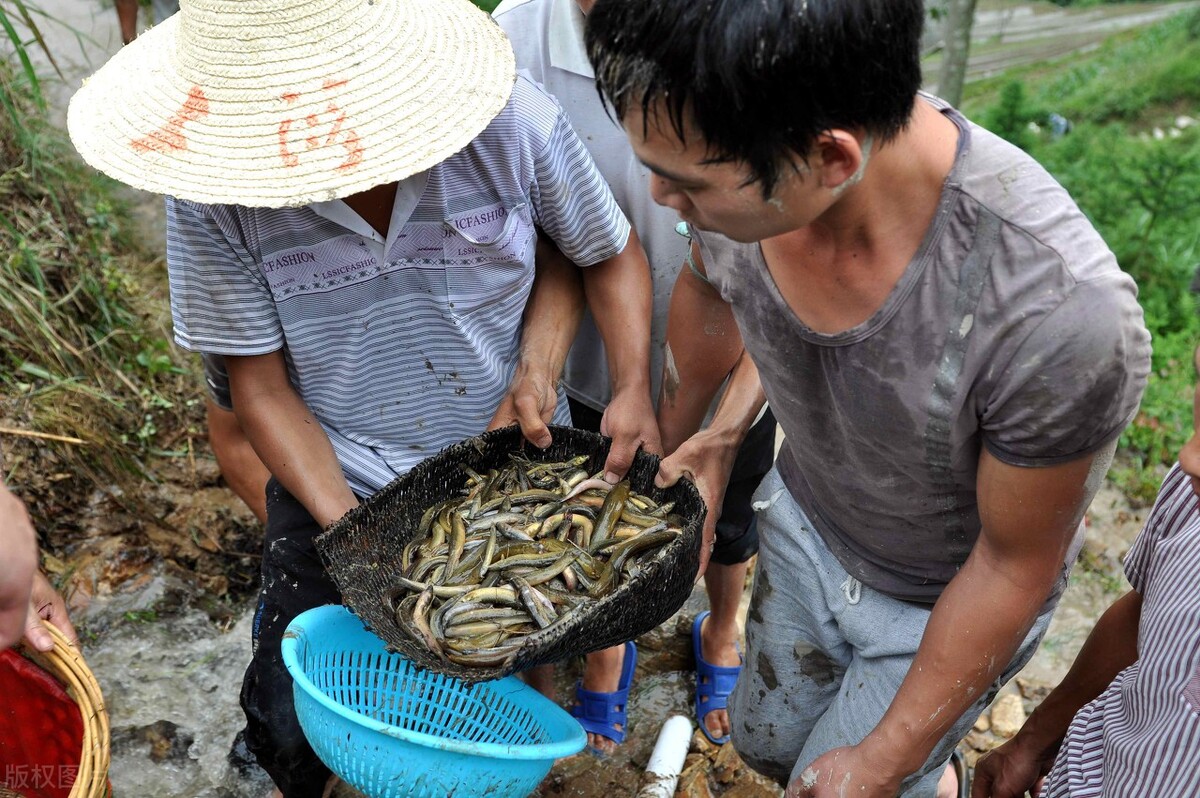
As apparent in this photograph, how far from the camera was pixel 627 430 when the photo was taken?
3090mm

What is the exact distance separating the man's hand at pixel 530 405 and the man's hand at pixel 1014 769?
61.5 inches

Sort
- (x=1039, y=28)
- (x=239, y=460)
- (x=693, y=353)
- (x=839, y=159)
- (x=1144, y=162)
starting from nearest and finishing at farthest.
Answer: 1. (x=839, y=159)
2. (x=693, y=353)
3. (x=239, y=460)
4. (x=1144, y=162)
5. (x=1039, y=28)

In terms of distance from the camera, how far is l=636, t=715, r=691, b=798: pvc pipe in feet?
11.6

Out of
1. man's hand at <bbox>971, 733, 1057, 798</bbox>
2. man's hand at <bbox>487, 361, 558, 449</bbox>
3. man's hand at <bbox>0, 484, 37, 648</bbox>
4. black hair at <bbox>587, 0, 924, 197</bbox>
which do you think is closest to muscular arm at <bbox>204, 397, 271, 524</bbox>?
man's hand at <bbox>487, 361, 558, 449</bbox>

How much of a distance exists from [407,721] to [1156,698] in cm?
181

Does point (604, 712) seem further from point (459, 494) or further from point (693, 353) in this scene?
point (693, 353)

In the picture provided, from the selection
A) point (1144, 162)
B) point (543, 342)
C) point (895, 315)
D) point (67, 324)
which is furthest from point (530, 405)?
point (1144, 162)

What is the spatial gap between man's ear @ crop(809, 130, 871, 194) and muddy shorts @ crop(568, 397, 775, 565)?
5.92 feet

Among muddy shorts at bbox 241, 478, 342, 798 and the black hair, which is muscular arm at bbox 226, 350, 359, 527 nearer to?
muddy shorts at bbox 241, 478, 342, 798

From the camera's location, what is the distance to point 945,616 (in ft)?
7.21

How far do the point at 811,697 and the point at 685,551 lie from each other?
2.53ft

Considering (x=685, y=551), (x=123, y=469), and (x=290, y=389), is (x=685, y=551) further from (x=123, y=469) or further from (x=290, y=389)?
(x=123, y=469)

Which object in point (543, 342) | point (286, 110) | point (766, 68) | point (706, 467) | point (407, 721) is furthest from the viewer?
point (543, 342)

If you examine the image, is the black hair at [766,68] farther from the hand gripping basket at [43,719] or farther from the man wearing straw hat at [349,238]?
the hand gripping basket at [43,719]
